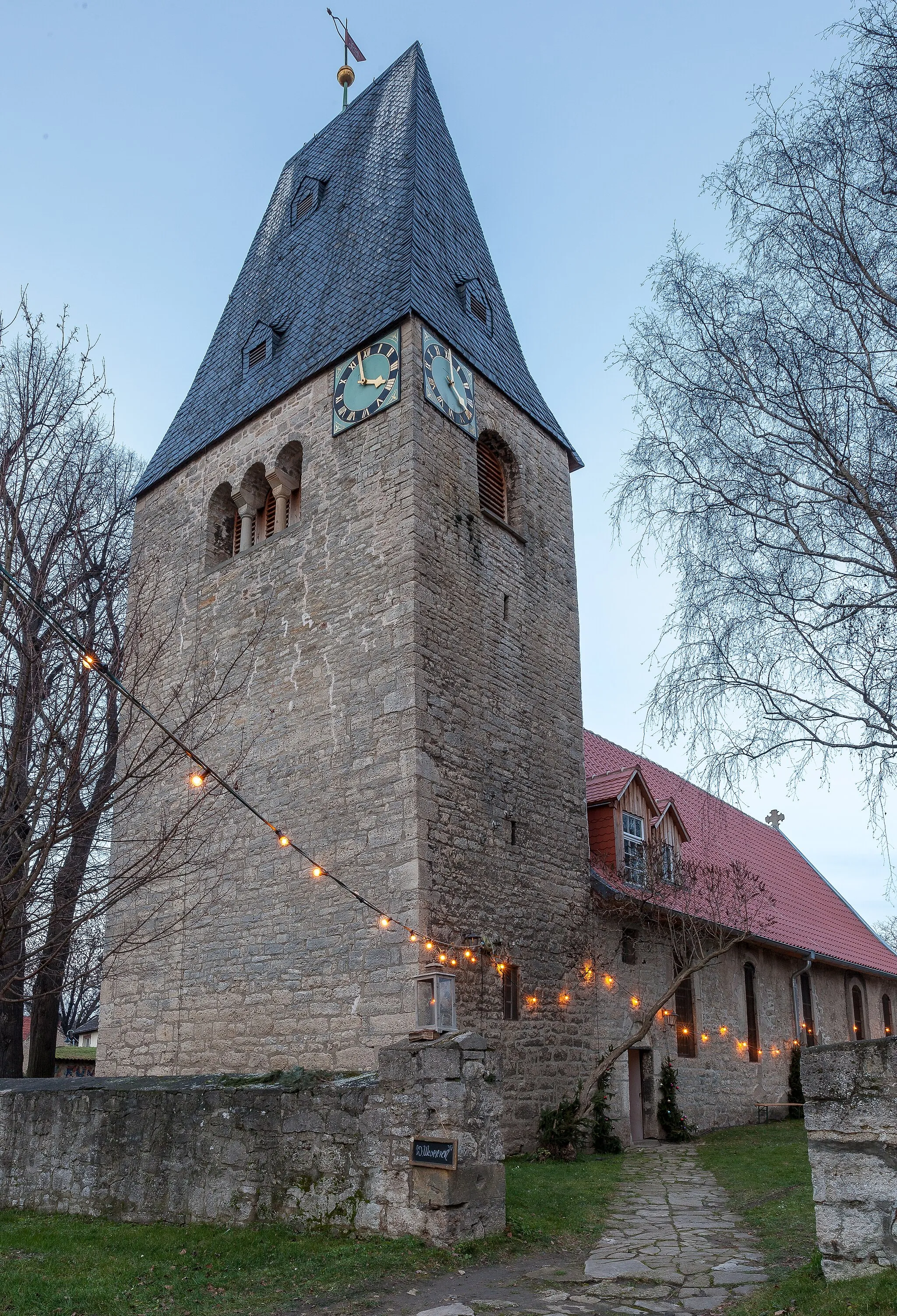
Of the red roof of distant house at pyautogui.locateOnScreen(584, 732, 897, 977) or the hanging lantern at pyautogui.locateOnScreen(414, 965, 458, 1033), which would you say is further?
the red roof of distant house at pyautogui.locateOnScreen(584, 732, 897, 977)

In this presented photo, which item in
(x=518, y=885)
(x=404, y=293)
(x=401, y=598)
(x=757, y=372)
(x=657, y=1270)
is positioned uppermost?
(x=404, y=293)

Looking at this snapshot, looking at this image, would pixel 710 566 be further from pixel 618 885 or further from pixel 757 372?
pixel 618 885

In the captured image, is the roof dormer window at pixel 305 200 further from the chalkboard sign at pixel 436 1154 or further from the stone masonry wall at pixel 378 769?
the chalkboard sign at pixel 436 1154

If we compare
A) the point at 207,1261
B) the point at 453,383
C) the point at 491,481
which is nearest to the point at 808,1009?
the point at 491,481

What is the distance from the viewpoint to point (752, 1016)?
1900 cm

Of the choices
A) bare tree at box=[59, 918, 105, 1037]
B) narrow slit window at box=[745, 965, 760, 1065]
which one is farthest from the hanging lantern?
narrow slit window at box=[745, 965, 760, 1065]

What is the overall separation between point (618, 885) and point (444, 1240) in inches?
330

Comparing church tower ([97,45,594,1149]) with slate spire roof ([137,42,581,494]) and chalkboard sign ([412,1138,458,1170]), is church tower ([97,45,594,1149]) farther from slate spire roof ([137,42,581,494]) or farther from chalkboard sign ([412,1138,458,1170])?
chalkboard sign ([412,1138,458,1170])

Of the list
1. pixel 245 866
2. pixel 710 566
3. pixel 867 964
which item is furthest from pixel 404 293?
pixel 867 964

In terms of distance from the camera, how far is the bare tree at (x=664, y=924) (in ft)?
46.4

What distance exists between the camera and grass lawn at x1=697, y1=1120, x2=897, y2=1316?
198 inches

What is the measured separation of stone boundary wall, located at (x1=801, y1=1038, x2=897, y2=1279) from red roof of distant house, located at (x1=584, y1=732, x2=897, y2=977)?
10.2 m

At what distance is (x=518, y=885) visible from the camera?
13172 millimetres

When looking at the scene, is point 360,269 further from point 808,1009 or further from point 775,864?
point 775,864
